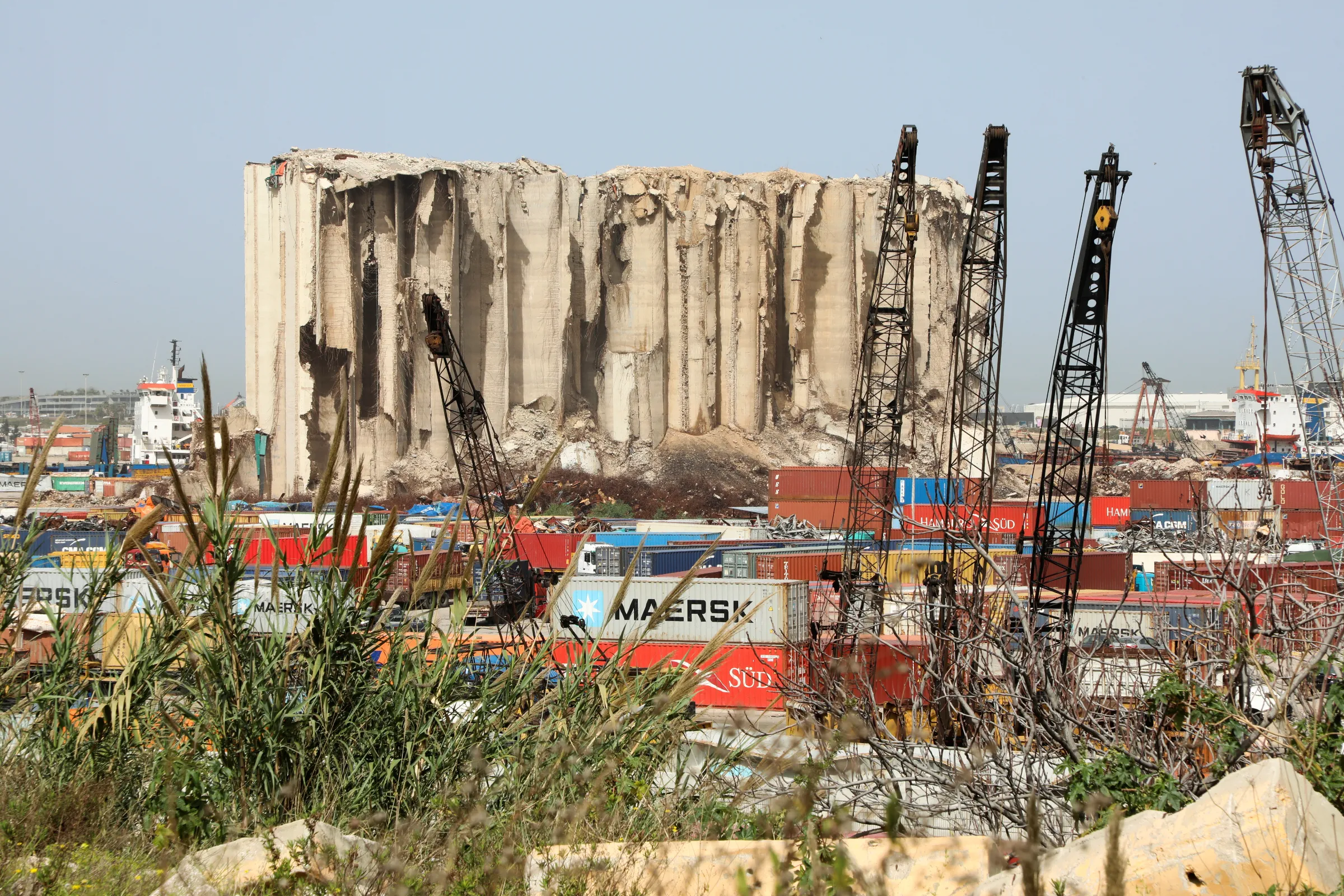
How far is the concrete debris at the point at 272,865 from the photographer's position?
3535 millimetres

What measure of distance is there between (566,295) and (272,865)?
6470 centimetres

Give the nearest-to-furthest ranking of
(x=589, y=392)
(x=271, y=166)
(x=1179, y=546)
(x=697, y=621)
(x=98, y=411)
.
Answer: (x=1179, y=546) < (x=697, y=621) < (x=271, y=166) < (x=589, y=392) < (x=98, y=411)

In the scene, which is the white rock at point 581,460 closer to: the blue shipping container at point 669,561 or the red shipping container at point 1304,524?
the blue shipping container at point 669,561

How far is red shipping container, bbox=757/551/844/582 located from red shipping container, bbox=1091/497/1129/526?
20.4 meters

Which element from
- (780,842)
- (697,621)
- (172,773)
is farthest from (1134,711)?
(697,621)

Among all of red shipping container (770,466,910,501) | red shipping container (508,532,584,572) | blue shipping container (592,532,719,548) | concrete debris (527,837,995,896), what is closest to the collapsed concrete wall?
red shipping container (770,466,910,501)

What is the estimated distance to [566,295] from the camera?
220 feet

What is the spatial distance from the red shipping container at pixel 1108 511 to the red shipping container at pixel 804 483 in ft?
25.8

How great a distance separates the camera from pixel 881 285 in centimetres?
3136

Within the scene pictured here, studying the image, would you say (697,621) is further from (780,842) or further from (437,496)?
(437,496)

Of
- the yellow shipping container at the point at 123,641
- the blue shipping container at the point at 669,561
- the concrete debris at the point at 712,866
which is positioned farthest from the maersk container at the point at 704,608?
the concrete debris at the point at 712,866

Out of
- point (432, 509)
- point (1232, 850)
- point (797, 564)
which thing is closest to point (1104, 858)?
point (1232, 850)

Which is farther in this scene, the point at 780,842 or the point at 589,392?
the point at 589,392

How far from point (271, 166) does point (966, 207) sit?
43.3 metres
